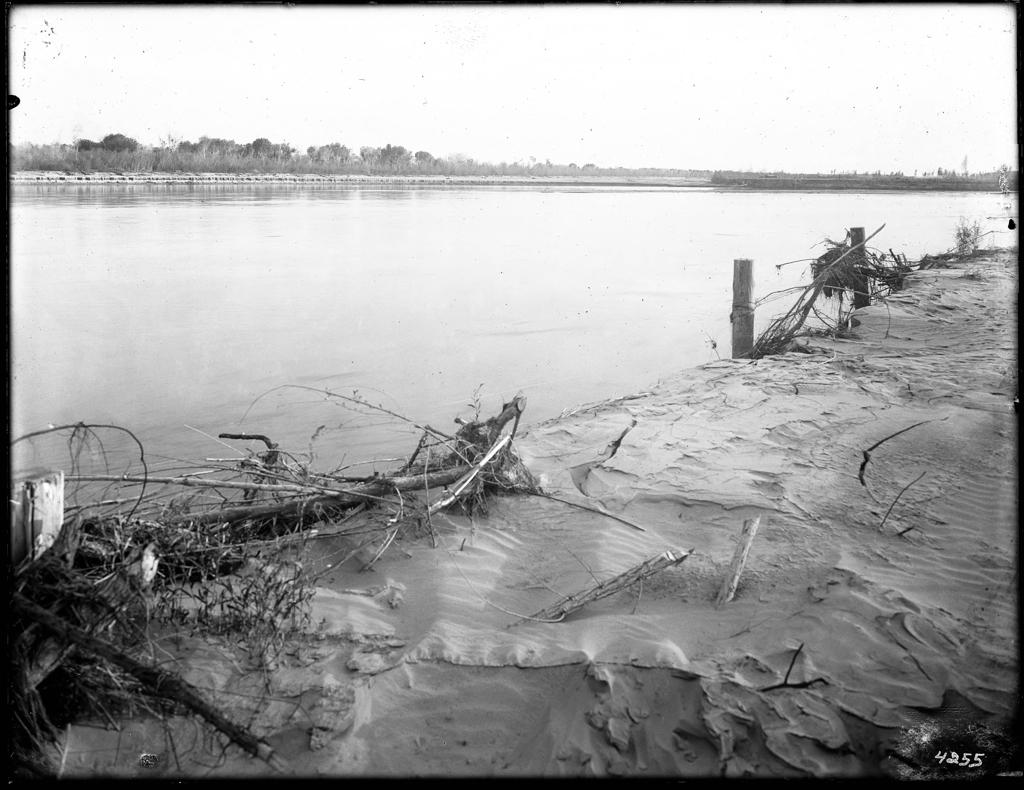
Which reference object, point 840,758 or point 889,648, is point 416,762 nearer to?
point 840,758

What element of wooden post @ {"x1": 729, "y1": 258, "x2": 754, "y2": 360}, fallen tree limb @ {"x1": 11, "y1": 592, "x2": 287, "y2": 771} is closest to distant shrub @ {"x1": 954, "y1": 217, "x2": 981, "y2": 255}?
wooden post @ {"x1": 729, "y1": 258, "x2": 754, "y2": 360}

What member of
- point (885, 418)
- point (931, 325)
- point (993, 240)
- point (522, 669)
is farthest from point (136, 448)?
point (993, 240)

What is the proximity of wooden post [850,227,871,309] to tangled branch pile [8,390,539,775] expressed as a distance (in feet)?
33.9

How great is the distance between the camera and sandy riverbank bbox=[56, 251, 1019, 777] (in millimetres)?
2982

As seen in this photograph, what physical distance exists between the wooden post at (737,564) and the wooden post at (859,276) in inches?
405

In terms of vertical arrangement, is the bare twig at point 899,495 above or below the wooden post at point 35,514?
below

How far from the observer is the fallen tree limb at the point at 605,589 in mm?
3891

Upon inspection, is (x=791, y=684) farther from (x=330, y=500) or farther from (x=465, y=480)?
(x=330, y=500)

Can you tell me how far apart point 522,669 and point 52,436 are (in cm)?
592

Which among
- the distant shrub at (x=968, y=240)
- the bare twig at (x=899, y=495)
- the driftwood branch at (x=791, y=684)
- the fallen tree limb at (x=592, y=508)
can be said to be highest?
the distant shrub at (x=968, y=240)

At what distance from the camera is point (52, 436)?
747cm

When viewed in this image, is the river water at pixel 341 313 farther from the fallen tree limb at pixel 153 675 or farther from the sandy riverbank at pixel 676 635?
the sandy riverbank at pixel 676 635

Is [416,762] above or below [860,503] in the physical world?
below

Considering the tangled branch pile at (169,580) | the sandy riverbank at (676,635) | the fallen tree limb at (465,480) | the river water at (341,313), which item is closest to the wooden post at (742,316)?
the river water at (341,313)
